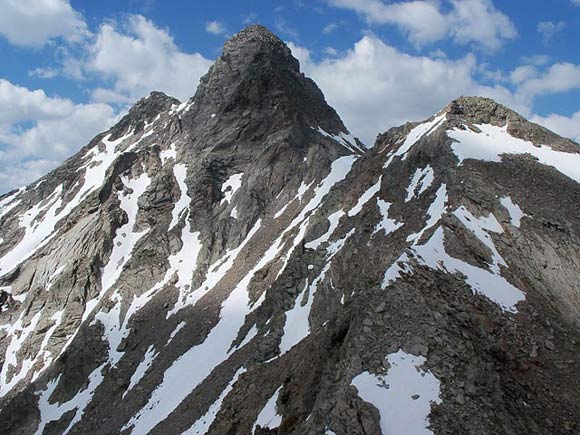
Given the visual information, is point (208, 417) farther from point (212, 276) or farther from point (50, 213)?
point (50, 213)

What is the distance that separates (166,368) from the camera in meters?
47.3

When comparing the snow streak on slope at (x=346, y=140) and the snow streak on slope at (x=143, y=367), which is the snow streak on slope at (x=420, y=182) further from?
the snow streak on slope at (x=346, y=140)

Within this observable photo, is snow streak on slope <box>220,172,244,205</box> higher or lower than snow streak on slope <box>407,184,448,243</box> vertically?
higher

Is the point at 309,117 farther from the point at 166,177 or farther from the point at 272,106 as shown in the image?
the point at 166,177

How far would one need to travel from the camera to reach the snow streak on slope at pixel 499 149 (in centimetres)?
3978

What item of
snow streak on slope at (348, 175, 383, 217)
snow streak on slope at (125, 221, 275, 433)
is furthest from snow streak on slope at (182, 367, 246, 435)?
snow streak on slope at (348, 175, 383, 217)

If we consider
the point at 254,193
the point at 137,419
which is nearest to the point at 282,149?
the point at 254,193

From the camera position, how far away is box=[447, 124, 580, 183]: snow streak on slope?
39781 millimetres

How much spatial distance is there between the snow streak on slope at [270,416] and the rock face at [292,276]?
165 millimetres

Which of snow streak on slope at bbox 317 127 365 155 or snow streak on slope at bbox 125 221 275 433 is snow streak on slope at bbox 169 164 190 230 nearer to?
snow streak on slope at bbox 317 127 365 155

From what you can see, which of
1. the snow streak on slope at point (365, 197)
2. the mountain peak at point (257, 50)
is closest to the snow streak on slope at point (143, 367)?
the snow streak on slope at point (365, 197)

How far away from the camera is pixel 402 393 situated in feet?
59.4

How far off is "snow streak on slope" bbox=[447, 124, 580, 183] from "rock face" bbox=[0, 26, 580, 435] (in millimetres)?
240

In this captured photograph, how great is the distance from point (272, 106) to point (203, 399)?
1976 inches
